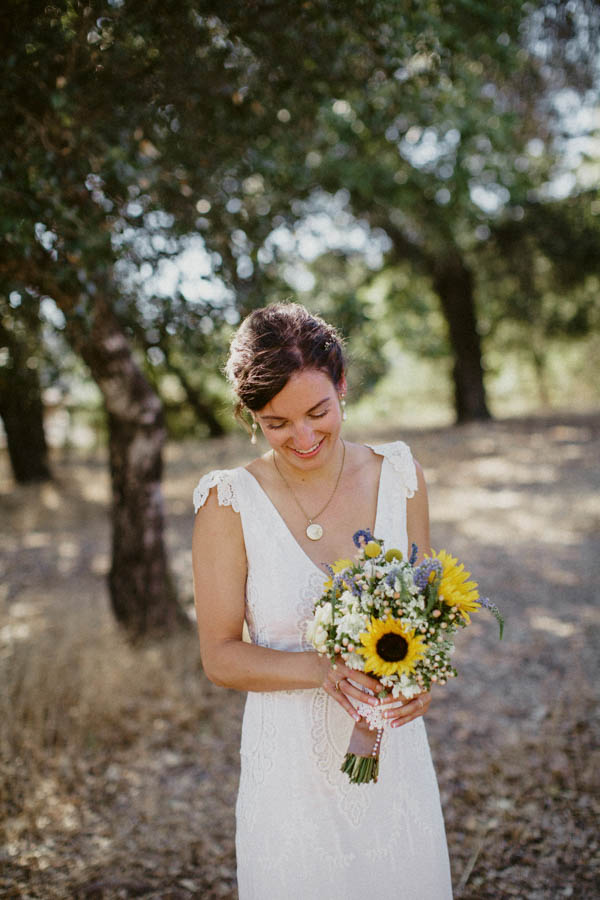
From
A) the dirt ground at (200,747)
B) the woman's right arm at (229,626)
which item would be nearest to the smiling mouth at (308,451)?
the woman's right arm at (229,626)

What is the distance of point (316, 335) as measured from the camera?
2.19 metres

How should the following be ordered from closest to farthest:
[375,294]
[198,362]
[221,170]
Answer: [221,170], [198,362], [375,294]

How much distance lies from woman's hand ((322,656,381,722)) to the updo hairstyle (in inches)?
33.3

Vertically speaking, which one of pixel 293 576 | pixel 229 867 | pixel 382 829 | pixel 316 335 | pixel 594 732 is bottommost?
A: pixel 229 867

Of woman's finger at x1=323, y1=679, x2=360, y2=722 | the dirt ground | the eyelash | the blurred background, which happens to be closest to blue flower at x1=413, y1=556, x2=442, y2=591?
woman's finger at x1=323, y1=679, x2=360, y2=722

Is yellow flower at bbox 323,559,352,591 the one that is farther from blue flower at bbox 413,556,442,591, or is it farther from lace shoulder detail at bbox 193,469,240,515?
lace shoulder detail at bbox 193,469,240,515

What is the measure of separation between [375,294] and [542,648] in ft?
44.8

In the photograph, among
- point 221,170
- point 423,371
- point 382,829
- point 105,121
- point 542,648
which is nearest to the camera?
point 382,829

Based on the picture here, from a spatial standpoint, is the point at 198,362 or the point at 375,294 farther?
the point at 375,294

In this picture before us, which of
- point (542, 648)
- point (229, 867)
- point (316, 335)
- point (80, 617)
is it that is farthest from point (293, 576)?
point (80, 617)

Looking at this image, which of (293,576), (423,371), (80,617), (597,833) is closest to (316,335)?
(293,576)

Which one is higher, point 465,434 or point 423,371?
point 423,371

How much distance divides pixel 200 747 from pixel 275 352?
10.9 feet

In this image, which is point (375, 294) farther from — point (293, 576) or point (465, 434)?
point (293, 576)
